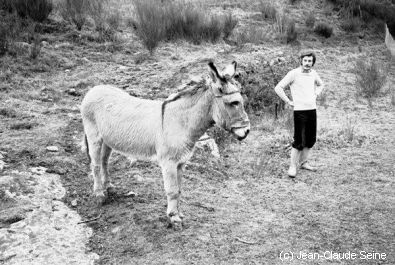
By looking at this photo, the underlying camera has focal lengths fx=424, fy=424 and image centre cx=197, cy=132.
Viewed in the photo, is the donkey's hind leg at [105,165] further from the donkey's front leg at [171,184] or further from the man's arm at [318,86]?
the man's arm at [318,86]

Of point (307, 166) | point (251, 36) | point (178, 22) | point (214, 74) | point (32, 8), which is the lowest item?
point (307, 166)

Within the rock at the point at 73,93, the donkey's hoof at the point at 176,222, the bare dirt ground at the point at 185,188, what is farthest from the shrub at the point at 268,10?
the donkey's hoof at the point at 176,222

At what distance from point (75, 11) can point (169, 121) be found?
6503 millimetres

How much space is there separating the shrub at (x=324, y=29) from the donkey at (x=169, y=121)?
8771mm

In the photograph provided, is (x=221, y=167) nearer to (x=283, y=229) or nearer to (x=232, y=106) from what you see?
(x=283, y=229)

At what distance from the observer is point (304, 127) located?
5.27m

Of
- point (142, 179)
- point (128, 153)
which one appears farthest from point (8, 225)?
point (142, 179)

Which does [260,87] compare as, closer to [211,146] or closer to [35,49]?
[211,146]

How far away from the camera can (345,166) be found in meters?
5.68

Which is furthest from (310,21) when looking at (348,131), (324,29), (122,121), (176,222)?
(176,222)

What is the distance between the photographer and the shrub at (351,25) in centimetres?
1238

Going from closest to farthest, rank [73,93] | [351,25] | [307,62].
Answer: [307,62] → [73,93] → [351,25]

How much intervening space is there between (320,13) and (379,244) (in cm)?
1062

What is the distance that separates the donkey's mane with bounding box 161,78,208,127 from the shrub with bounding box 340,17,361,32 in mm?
10083
